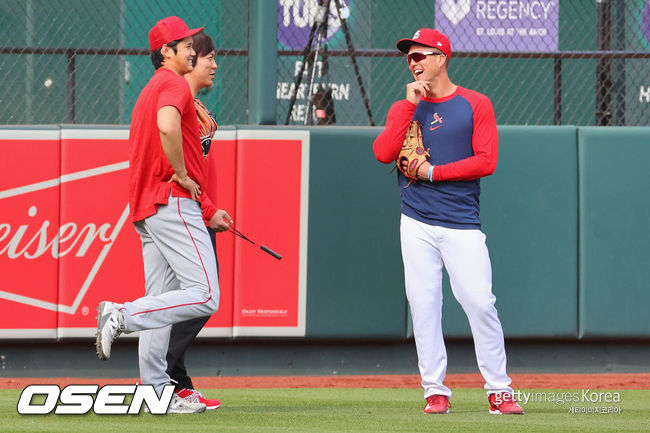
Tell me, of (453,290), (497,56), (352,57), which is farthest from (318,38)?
(453,290)

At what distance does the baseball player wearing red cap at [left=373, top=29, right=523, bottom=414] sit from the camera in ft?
17.0

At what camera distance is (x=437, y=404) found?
5.24 meters

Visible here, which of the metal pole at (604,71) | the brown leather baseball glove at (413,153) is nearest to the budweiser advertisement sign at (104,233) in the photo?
the brown leather baseball glove at (413,153)

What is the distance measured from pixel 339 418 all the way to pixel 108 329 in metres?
1.22

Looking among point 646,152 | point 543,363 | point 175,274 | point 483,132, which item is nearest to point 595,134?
point 646,152

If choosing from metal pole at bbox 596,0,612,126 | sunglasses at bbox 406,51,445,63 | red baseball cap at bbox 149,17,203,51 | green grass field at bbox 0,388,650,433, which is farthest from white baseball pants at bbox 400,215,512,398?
metal pole at bbox 596,0,612,126

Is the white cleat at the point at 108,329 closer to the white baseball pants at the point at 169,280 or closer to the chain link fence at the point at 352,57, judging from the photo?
the white baseball pants at the point at 169,280

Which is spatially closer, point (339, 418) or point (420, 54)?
point (339, 418)

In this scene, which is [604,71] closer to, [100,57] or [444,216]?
[444,216]

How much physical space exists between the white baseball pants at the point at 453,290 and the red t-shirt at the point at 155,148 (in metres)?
1.17

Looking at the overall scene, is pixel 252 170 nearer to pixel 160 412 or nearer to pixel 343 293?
pixel 343 293

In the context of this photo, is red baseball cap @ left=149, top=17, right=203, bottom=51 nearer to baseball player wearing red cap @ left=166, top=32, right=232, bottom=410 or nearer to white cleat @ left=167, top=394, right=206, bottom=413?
baseball player wearing red cap @ left=166, top=32, right=232, bottom=410

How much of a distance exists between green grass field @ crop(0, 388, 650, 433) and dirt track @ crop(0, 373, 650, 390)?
467 mm

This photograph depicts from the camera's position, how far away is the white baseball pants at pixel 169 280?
15.4ft
